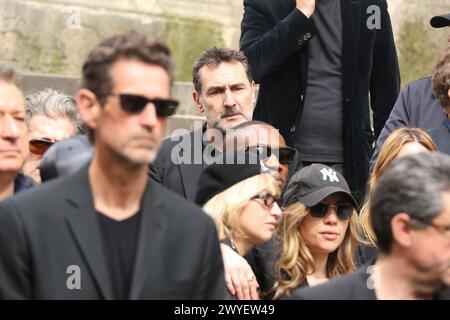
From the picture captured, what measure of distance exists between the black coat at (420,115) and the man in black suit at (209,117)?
85 cm

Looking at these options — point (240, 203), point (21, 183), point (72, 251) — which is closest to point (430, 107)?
point (240, 203)

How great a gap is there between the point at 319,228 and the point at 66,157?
6.00 feet

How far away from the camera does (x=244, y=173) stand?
19.2ft

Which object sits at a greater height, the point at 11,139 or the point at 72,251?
the point at 11,139

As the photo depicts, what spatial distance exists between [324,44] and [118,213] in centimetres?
369

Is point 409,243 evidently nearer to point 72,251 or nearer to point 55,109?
point 72,251

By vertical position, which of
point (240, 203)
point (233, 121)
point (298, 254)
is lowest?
point (298, 254)

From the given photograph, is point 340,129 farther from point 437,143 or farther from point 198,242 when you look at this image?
point 198,242

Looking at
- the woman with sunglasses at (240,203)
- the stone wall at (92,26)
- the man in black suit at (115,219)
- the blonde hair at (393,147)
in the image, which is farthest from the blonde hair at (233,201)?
the stone wall at (92,26)

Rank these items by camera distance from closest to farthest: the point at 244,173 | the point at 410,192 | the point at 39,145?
the point at 410,192 < the point at 244,173 < the point at 39,145

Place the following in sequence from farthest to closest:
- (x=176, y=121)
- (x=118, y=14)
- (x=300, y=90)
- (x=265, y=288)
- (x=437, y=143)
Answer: (x=118, y=14) → (x=176, y=121) → (x=300, y=90) → (x=437, y=143) → (x=265, y=288)

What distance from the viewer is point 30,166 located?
249 inches

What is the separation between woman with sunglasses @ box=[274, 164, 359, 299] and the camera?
6082 millimetres
